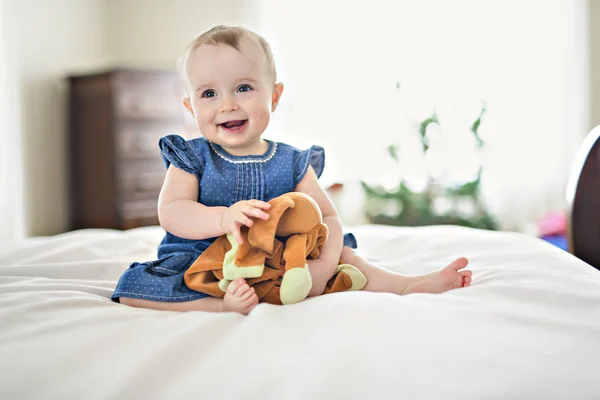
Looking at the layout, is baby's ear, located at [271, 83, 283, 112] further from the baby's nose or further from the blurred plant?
the blurred plant

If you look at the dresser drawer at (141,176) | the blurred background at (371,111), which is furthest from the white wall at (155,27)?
the dresser drawer at (141,176)

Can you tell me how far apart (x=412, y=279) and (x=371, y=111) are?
3294 mm

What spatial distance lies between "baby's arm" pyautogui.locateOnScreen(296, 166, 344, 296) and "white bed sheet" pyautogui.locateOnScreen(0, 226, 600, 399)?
0.16 meters

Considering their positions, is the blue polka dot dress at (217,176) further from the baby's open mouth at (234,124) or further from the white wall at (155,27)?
the white wall at (155,27)

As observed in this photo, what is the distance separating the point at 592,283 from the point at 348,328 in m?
0.50

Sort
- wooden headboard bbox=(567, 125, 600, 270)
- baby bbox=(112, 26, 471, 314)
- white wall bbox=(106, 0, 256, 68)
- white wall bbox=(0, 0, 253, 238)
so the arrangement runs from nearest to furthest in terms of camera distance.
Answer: baby bbox=(112, 26, 471, 314) < wooden headboard bbox=(567, 125, 600, 270) < white wall bbox=(0, 0, 253, 238) < white wall bbox=(106, 0, 256, 68)

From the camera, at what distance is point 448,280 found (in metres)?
1.19

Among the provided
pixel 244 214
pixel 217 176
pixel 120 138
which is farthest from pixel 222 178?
pixel 120 138

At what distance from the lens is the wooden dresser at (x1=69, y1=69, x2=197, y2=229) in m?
4.18

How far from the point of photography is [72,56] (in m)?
4.67

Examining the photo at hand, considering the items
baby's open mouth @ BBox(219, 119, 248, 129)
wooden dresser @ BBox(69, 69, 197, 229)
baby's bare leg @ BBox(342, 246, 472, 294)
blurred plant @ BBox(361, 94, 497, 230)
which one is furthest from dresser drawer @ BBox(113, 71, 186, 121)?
baby's bare leg @ BBox(342, 246, 472, 294)

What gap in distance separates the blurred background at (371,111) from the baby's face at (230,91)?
296 cm

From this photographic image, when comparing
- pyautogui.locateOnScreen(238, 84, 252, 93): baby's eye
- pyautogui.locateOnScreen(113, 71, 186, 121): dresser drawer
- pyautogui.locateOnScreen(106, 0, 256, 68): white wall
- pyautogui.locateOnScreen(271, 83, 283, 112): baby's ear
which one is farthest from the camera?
pyautogui.locateOnScreen(106, 0, 256, 68): white wall

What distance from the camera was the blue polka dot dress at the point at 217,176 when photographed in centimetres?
127
